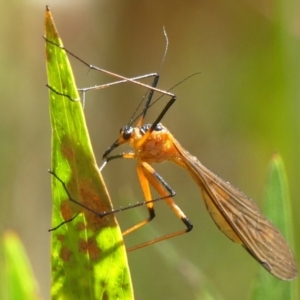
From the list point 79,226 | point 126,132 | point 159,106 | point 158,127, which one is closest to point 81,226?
point 79,226

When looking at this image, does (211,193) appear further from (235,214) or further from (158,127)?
(158,127)

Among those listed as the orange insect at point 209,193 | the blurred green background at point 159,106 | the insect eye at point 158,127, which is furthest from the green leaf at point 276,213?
the blurred green background at point 159,106

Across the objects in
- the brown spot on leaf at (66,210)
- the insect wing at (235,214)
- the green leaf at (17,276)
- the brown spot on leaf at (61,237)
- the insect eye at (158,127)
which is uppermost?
the brown spot on leaf at (66,210)

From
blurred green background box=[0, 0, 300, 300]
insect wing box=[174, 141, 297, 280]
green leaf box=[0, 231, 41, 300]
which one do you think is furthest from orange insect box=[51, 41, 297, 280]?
blurred green background box=[0, 0, 300, 300]

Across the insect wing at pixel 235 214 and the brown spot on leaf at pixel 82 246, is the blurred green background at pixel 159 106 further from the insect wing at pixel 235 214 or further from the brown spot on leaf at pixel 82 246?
the brown spot on leaf at pixel 82 246

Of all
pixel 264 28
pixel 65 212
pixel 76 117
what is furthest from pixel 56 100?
pixel 264 28

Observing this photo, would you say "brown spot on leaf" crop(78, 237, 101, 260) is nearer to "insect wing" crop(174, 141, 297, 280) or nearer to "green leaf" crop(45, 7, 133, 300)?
"green leaf" crop(45, 7, 133, 300)
